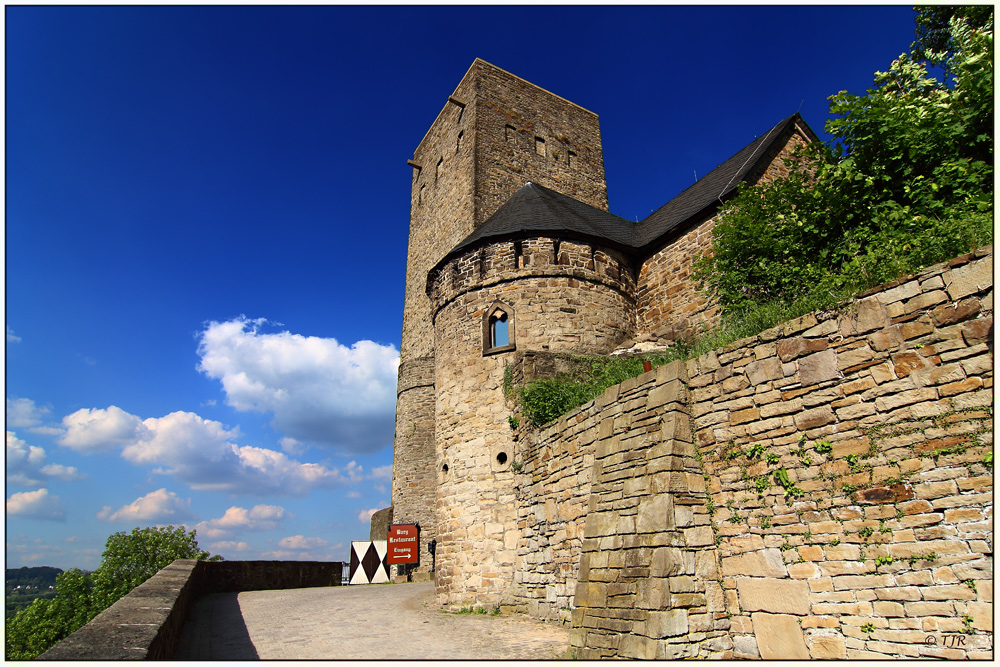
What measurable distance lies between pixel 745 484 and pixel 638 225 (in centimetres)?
1126

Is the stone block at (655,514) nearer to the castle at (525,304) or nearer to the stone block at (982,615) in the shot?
the stone block at (982,615)

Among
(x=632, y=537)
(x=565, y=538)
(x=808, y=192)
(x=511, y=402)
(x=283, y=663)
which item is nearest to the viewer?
(x=283, y=663)

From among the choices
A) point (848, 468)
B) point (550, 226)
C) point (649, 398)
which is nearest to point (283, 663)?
point (649, 398)

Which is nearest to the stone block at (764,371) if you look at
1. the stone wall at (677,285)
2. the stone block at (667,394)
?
the stone block at (667,394)

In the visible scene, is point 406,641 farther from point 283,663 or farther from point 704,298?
point 704,298

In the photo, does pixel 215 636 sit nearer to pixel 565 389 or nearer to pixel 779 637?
pixel 565 389

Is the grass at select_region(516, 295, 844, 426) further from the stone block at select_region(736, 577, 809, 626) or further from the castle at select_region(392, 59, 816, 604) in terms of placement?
the stone block at select_region(736, 577, 809, 626)

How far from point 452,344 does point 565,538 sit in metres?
4.92

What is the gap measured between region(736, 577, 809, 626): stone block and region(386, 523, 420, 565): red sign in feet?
43.7

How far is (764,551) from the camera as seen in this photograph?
5.07m

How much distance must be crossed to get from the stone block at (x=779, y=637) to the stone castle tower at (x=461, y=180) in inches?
515

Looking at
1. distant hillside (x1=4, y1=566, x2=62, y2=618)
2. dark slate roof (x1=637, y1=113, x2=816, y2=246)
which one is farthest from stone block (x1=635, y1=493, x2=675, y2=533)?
distant hillside (x1=4, y1=566, x2=62, y2=618)

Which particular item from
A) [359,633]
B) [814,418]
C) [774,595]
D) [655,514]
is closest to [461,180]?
[359,633]

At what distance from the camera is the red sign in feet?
54.6
